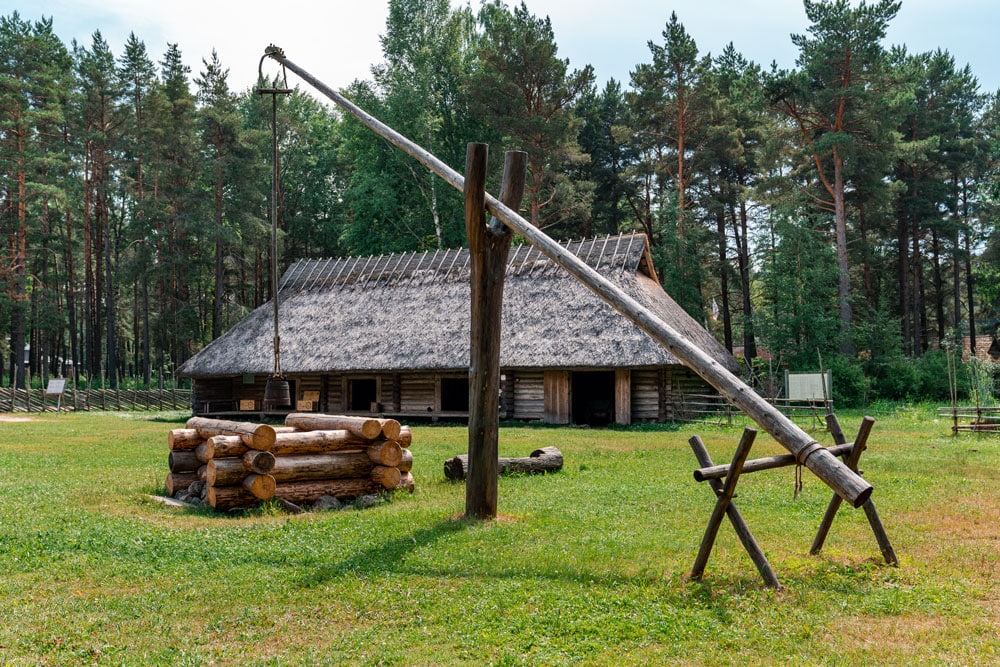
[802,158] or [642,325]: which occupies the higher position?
[802,158]

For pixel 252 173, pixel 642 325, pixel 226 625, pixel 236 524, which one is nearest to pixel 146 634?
pixel 226 625

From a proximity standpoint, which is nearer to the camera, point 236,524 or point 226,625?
point 226,625

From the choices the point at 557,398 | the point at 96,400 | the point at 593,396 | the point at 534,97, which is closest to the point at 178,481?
the point at 557,398

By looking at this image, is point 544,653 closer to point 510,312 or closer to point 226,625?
point 226,625

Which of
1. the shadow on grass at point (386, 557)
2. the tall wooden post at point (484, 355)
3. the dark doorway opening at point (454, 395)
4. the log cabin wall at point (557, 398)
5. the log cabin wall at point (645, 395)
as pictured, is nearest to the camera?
the shadow on grass at point (386, 557)

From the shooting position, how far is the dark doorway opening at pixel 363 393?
27.9m

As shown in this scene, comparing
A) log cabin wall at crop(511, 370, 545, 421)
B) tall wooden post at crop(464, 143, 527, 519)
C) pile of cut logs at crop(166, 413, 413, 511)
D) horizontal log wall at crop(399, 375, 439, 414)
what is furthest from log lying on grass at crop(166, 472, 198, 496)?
horizontal log wall at crop(399, 375, 439, 414)

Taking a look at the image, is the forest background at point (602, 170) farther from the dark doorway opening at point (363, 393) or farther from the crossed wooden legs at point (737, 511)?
the crossed wooden legs at point (737, 511)

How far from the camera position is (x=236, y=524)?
8.51 m

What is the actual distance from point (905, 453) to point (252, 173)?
3445 centimetres

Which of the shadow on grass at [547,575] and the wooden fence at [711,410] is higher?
the wooden fence at [711,410]

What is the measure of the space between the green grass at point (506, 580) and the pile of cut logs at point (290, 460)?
0.41 meters

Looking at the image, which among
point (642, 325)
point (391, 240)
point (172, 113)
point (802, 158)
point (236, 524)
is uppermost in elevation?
point (172, 113)

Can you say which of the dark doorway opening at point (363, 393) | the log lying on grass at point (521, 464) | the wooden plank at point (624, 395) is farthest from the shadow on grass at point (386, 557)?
the dark doorway opening at point (363, 393)
